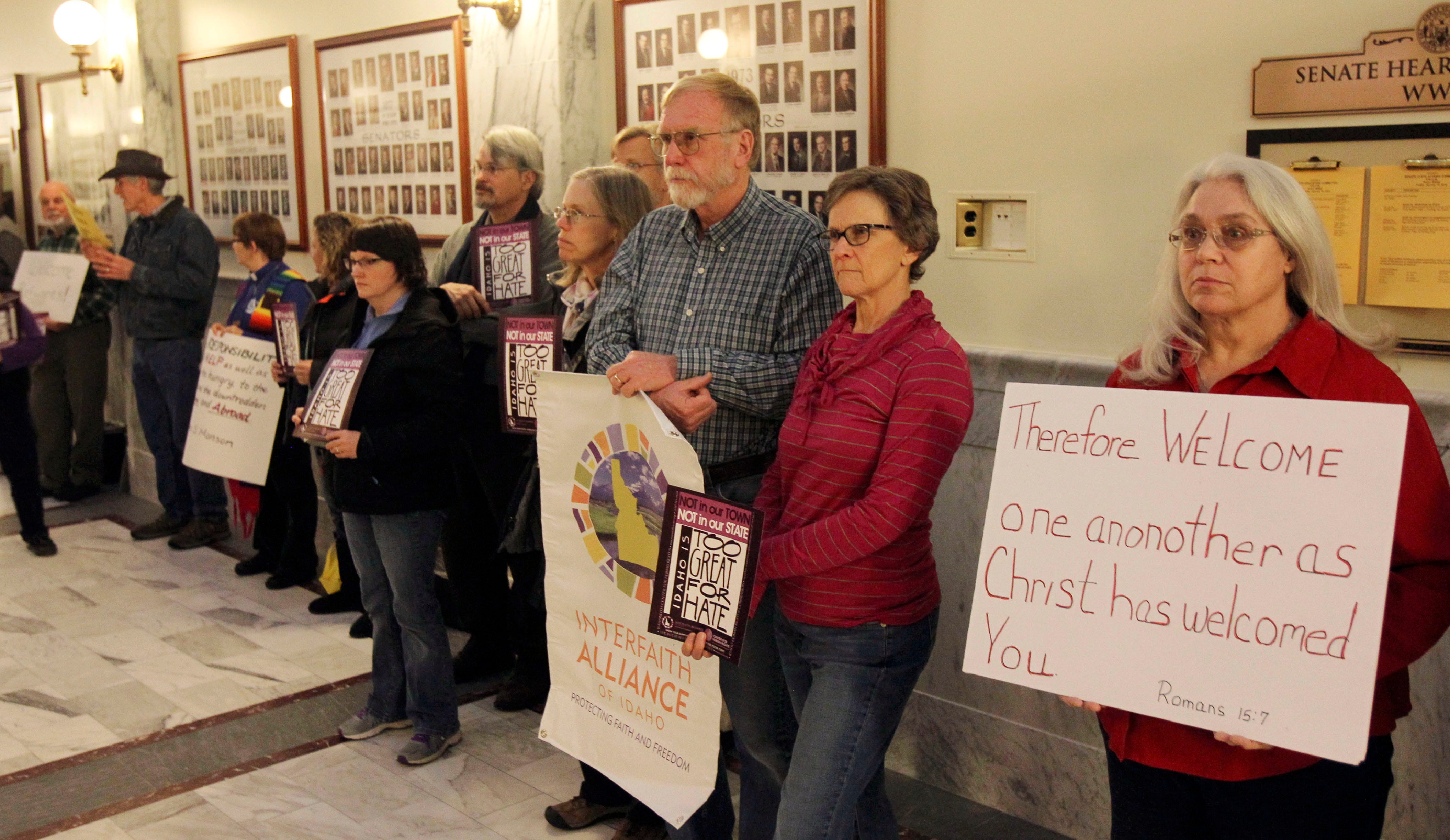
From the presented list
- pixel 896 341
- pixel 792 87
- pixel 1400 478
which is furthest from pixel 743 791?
pixel 792 87

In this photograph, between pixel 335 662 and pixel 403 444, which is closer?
pixel 403 444

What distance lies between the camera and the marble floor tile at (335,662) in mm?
4602

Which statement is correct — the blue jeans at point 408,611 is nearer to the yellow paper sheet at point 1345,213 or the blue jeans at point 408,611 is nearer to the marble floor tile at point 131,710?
the marble floor tile at point 131,710

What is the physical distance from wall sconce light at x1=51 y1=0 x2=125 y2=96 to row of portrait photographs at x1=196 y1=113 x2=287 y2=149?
28.9 inches

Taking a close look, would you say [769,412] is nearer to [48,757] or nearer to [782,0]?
[782,0]

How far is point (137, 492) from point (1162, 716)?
7101mm

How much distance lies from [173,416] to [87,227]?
52.9 inches

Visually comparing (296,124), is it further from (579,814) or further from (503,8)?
(579,814)

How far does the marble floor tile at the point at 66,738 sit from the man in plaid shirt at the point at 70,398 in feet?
12.1

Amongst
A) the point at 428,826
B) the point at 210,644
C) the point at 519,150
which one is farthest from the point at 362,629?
the point at 519,150

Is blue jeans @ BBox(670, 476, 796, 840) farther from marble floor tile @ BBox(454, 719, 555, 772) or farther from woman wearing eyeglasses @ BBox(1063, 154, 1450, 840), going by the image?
marble floor tile @ BBox(454, 719, 555, 772)

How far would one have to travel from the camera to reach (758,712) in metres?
2.60

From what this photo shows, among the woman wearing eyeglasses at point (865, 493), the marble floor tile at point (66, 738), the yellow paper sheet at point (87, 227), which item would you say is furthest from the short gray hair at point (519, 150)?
the yellow paper sheet at point (87, 227)

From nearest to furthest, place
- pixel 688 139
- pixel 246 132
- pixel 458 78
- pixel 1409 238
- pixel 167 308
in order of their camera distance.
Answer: pixel 1409 238
pixel 688 139
pixel 458 78
pixel 167 308
pixel 246 132
